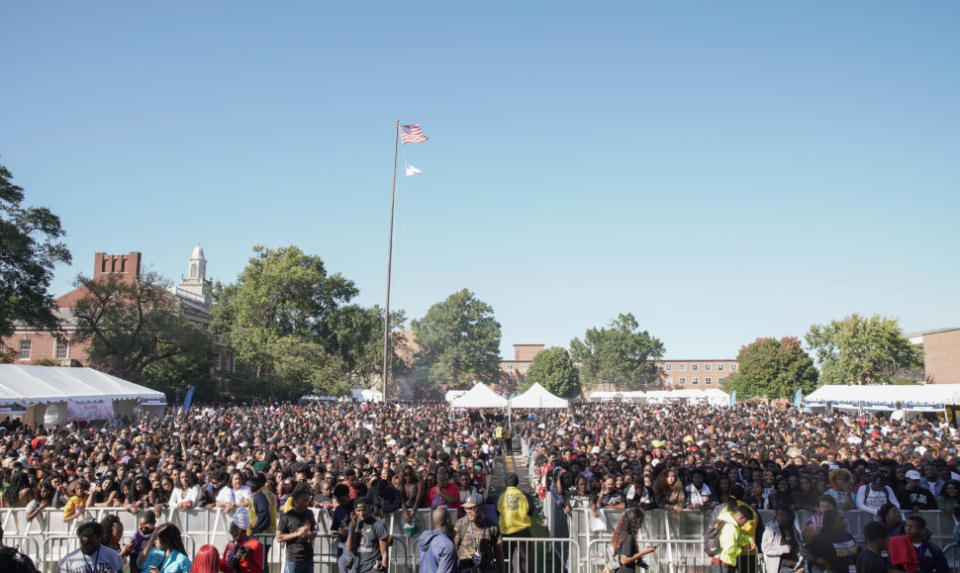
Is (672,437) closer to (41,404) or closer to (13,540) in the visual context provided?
(13,540)

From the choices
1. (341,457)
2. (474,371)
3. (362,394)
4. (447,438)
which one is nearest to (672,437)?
(447,438)

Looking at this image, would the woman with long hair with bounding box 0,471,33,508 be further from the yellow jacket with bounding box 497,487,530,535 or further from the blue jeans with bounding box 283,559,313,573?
the yellow jacket with bounding box 497,487,530,535

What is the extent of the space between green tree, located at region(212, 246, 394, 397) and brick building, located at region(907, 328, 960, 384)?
46.7 metres

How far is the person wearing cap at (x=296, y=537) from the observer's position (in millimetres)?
6453

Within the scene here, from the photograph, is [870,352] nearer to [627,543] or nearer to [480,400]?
[480,400]

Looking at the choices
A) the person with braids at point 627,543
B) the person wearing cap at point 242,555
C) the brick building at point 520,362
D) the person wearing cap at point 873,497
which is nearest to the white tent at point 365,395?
the person wearing cap at point 873,497

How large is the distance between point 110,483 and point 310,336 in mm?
54298

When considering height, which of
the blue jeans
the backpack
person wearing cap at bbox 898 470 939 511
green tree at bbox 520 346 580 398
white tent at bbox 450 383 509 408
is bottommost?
the blue jeans

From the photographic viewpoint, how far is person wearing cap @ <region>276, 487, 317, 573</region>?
6453 millimetres

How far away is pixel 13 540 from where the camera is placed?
27.2ft

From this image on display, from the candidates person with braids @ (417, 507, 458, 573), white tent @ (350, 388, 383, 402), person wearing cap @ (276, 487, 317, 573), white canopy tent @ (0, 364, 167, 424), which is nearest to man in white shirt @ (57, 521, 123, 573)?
person wearing cap @ (276, 487, 317, 573)

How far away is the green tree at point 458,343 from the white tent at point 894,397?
5596 centimetres

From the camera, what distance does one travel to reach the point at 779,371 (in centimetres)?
6906

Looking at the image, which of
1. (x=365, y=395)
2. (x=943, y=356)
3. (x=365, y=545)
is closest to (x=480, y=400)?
(x=365, y=545)
